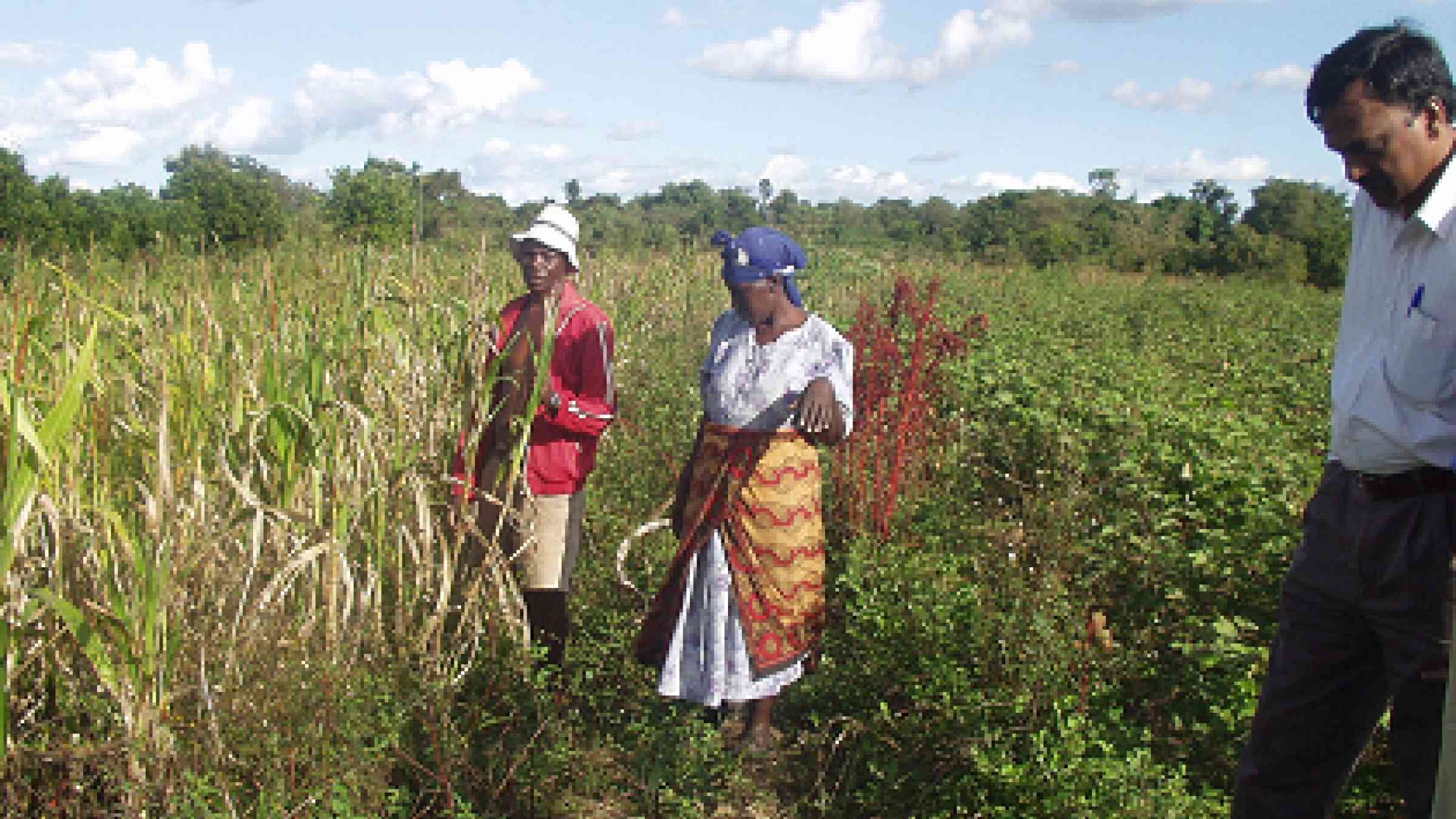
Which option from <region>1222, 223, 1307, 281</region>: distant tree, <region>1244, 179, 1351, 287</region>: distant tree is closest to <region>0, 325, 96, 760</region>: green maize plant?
→ <region>1222, 223, 1307, 281</region>: distant tree

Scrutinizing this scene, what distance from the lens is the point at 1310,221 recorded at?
36.5m

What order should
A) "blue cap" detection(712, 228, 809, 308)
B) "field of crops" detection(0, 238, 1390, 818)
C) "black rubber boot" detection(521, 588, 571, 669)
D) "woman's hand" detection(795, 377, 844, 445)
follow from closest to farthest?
"field of crops" detection(0, 238, 1390, 818), "woman's hand" detection(795, 377, 844, 445), "blue cap" detection(712, 228, 809, 308), "black rubber boot" detection(521, 588, 571, 669)

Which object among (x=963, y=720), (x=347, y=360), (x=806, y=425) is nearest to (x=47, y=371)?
(x=347, y=360)

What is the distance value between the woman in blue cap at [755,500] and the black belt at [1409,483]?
1.41m

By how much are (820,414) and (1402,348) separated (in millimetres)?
1438

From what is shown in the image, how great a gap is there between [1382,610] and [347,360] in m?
2.62

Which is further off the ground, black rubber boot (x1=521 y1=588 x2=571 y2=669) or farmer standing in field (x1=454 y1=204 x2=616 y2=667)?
farmer standing in field (x1=454 y1=204 x2=616 y2=667)

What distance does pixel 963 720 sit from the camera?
9.36 feet

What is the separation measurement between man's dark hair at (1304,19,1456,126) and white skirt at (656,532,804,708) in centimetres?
196

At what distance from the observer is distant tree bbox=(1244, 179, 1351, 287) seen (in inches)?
1163

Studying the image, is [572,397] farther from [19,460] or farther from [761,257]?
[19,460]

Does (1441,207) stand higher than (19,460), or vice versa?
(1441,207)

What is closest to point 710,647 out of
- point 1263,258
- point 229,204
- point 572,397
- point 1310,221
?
point 572,397

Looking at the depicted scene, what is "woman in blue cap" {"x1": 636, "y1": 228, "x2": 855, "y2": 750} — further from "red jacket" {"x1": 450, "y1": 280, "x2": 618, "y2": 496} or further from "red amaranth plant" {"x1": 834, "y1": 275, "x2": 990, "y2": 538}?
"red amaranth plant" {"x1": 834, "y1": 275, "x2": 990, "y2": 538}
